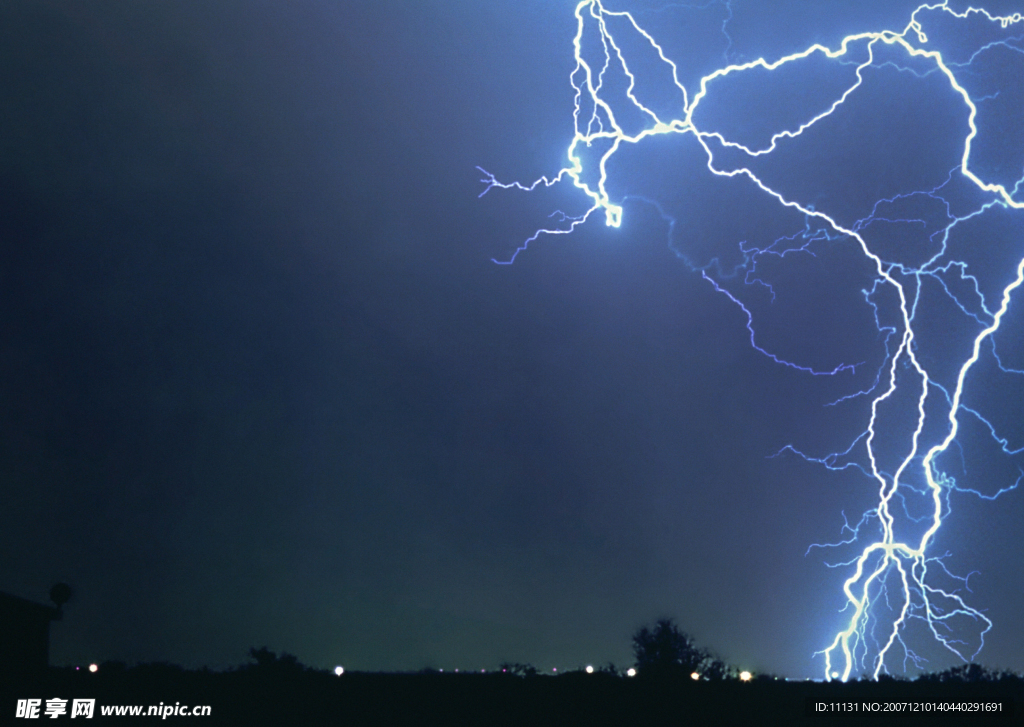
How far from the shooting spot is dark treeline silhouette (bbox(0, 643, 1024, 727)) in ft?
26.2

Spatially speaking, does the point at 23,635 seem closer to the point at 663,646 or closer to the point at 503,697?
the point at 503,697

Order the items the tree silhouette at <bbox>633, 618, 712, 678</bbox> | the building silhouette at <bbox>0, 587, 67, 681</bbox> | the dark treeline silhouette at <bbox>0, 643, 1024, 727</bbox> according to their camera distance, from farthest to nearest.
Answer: the tree silhouette at <bbox>633, 618, 712, 678</bbox>
the building silhouette at <bbox>0, 587, 67, 681</bbox>
the dark treeline silhouette at <bbox>0, 643, 1024, 727</bbox>

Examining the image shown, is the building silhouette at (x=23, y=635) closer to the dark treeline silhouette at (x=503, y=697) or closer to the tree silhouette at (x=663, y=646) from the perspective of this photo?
the dark treeline silhouette at (x=503, y=697)

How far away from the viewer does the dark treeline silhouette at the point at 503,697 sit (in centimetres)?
800

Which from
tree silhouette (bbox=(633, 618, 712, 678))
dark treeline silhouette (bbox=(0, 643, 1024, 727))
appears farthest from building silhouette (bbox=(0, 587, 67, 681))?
tree silhouette (bbox=(633, 618, 712, 678))

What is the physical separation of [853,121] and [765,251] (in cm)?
235

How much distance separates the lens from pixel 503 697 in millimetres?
8453

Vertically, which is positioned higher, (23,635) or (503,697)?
(23,635)

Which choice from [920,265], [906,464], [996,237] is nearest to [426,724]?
[906,464]

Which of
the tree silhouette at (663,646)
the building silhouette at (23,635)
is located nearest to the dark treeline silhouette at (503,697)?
the building silhouette at (23,635)

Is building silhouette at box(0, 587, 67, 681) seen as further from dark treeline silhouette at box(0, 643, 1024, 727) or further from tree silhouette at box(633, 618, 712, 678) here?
tree silhouette at box(633, 618, 712, 678)

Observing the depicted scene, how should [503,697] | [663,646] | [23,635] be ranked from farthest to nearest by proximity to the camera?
1. [663,646]
2. [23,635]
3. [503,697]

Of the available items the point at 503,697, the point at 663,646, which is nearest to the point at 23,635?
the point at 503,697

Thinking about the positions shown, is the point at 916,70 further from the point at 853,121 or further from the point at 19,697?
the point at 19,697
